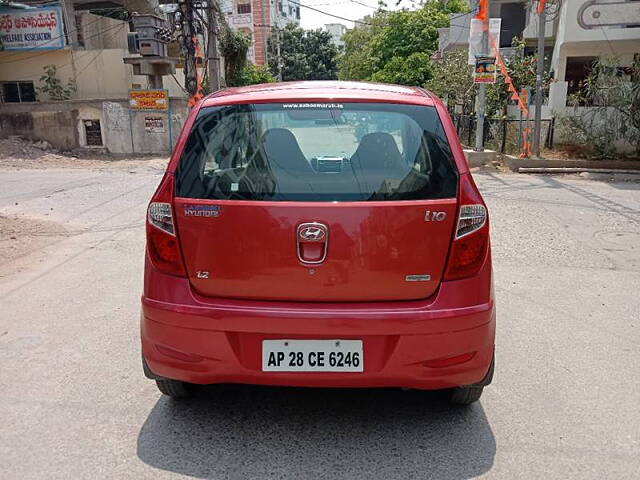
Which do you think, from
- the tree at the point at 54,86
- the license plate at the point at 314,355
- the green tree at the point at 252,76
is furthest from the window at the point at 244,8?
the license plate at the point at 314,355

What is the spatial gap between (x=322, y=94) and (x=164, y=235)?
101cm

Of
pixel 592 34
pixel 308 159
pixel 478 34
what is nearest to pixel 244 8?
pixel 592 34

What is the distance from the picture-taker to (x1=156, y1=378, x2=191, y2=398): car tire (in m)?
2.97

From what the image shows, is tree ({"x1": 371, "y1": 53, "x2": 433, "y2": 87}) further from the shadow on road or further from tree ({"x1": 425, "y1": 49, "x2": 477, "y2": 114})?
the shadow on road

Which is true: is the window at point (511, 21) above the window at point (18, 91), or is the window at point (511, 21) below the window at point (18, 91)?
above

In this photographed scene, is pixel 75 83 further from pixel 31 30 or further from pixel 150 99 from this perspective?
pixel 150 99

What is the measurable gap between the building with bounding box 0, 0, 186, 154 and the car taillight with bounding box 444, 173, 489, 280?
16.9 metres

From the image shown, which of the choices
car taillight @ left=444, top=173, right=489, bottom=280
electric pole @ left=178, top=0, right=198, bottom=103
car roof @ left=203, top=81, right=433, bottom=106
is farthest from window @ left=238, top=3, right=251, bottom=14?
car taillight @ left=444, top=173, right=489, bottom=280

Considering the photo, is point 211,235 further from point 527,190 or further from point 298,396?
point 527,190

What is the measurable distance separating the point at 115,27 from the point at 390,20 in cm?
1395

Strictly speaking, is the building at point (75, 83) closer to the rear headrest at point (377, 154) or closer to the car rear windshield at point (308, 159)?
the car rear windshield at point (308, 159)

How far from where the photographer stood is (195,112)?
2852 mm

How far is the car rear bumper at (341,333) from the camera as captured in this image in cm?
251

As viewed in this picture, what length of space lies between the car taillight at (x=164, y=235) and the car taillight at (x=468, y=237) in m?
1.25
